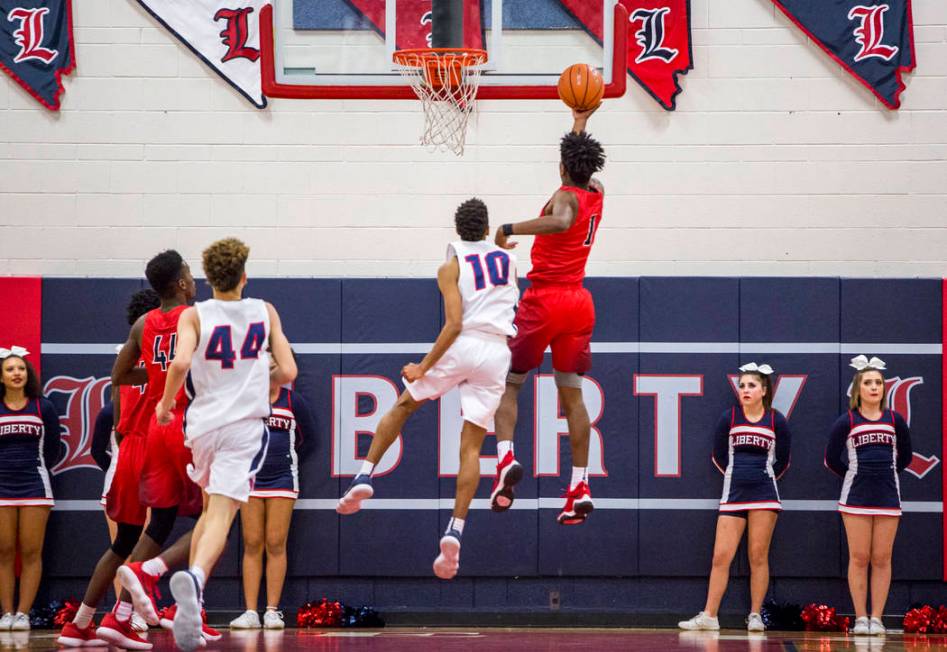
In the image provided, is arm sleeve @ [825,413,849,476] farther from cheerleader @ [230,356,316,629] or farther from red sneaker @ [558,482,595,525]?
cheerleader @ [230,356,316,629]

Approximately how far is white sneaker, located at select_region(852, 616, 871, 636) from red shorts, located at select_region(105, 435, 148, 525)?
567 cm

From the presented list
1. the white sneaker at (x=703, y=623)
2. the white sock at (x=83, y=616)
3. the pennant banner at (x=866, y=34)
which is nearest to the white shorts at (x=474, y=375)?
the white sock at (x=83, y=616)

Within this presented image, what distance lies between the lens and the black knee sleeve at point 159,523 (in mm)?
7867

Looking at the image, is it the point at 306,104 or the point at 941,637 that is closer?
the point at 941,637

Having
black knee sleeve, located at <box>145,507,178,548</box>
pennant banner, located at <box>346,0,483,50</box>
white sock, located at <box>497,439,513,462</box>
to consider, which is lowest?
black knee sleeve, located at <box>145,507,178,548</box>

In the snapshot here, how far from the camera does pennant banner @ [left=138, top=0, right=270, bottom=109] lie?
37.7ft

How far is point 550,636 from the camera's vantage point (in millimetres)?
9742

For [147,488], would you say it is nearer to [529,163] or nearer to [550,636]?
[550,636]

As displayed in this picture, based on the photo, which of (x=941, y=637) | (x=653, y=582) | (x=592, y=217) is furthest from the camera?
(x=653, y=582)

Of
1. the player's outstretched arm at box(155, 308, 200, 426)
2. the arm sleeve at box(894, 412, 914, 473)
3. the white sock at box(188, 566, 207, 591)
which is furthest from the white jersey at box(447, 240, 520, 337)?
the arm sleeve at box(894, 412, 914, 473)

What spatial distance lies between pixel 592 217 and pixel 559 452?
3.93m

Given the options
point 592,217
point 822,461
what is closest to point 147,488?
point 592,217

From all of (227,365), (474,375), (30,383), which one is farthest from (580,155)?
(30,383)

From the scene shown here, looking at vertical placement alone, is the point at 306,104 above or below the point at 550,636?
above
